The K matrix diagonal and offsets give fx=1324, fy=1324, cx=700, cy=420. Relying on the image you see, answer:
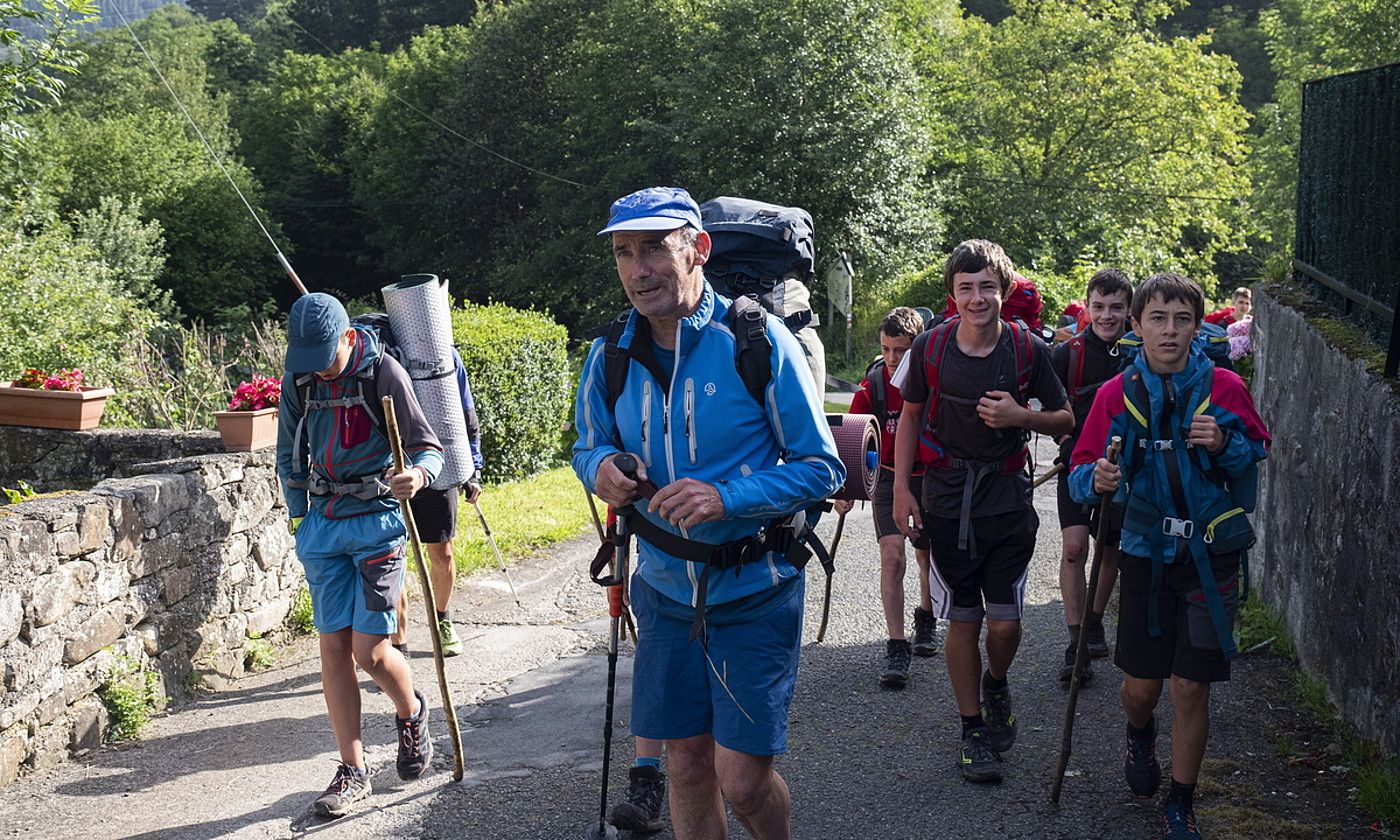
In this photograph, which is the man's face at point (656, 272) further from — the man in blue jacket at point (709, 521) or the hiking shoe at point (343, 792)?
the hiking shoe at point (343, 792)

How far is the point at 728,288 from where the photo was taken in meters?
5.43

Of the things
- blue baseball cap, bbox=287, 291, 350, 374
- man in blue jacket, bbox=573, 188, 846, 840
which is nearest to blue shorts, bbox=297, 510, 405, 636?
blue baseball cap, bbox=287, 291, 350, 374

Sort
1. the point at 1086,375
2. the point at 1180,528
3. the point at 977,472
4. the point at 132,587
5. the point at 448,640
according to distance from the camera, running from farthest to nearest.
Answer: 1. the point at 448,640
2. the point at 1086,375
3. the point at 132,587
4. the point at 977,472
5. the point at 1180,528

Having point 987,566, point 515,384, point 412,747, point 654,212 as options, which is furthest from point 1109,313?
point 515,384

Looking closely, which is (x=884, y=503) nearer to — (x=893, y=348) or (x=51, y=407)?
(x=893, y=348)

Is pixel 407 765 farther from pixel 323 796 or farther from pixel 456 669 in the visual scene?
pixel 456 669

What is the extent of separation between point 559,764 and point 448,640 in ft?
5.97

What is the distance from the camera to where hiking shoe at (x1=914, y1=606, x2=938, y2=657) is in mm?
6648

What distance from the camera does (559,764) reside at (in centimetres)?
538

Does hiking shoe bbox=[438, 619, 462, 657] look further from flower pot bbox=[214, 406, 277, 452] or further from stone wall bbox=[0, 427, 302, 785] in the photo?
flower pot bbox=[214, 406, 277, 452]

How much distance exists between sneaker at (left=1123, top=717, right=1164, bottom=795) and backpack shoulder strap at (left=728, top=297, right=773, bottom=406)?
2.17 metres

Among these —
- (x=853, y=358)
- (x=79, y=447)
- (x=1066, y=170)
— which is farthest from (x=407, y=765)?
(x=1066, y=170)

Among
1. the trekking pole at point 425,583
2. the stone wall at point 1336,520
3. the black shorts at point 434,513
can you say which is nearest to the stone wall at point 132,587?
the black shorts at point 434,513

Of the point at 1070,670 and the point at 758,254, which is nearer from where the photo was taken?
the point at 758,254
